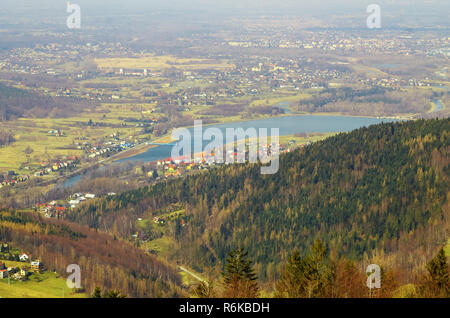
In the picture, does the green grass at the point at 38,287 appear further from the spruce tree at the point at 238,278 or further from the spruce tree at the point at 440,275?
the spruce tree at the point at 440,275

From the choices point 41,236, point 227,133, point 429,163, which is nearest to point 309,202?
point 429,163

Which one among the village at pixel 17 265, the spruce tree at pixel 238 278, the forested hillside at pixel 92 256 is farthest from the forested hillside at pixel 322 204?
the spruce tree at pixel 238 278

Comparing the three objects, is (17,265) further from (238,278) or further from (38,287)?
(238,278)

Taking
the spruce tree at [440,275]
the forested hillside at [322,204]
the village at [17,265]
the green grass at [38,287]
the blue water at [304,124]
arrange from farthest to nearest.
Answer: the blue water at [304,124]
the forested hillside at [322,204]
the village at [17,265]
the green grass at [38,287]
the spruce tree at [440,275]

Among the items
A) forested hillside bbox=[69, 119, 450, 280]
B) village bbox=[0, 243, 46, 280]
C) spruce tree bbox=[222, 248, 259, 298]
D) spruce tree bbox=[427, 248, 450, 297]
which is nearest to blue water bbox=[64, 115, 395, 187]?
forested hillside bbox=[69, 119, 450, 280]

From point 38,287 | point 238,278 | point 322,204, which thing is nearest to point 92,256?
Answer: point 38,287

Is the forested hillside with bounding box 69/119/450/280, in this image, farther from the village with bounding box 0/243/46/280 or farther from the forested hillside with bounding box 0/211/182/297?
the village with bounding box 0/243/46/280
